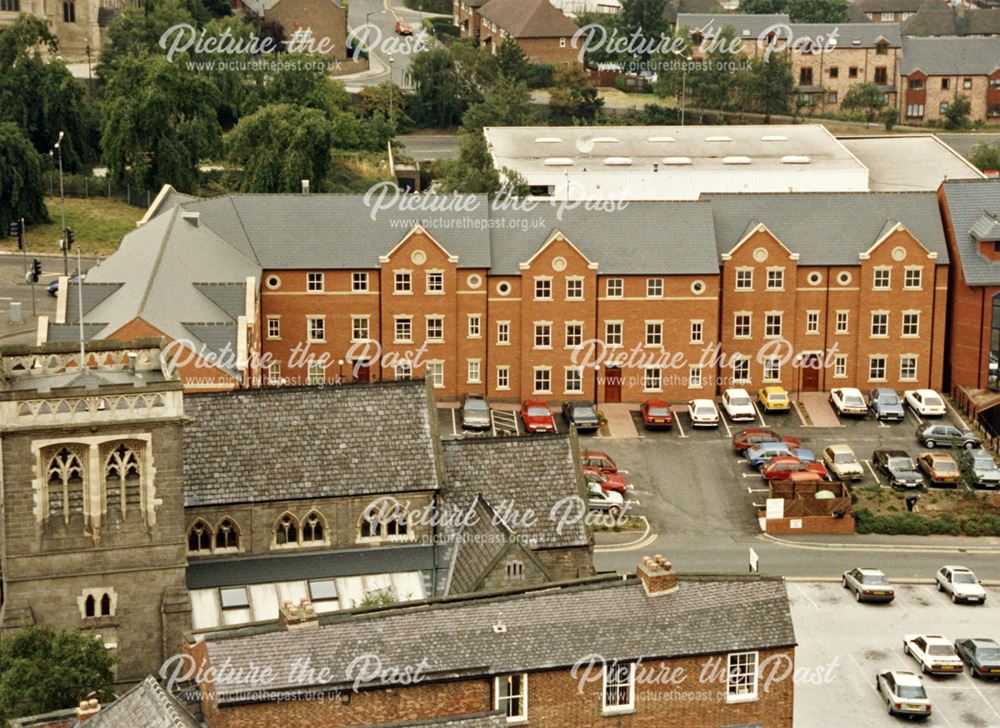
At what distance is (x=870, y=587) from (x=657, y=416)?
24540 millimetres

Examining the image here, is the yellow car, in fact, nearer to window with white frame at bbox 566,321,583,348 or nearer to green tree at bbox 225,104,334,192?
window with white frame at bbox 566,321,583,348

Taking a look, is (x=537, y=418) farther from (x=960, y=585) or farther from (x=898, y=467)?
(x=960, y=585)

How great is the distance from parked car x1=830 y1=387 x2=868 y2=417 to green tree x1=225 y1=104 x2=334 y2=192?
164 ft

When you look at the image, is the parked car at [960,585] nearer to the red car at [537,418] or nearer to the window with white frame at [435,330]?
the red car at [537,418]

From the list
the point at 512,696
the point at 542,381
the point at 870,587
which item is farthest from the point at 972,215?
the point at 512,696

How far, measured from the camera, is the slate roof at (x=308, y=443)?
84.6 m

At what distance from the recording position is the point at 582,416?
12550 cm

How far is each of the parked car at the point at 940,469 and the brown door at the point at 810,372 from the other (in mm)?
13167

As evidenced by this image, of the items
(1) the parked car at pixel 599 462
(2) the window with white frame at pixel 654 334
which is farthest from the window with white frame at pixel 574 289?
(1) the parked car at pixel 599 462

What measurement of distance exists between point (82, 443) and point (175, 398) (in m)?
3.66

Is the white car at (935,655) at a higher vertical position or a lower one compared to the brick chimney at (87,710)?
lower

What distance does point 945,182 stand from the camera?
134375 millimetres

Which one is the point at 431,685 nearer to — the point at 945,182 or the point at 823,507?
the point at 823,507

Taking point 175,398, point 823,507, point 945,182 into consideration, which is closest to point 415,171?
point 945,182
